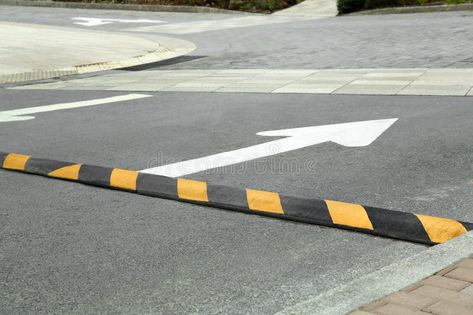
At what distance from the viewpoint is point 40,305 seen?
13.6 feet

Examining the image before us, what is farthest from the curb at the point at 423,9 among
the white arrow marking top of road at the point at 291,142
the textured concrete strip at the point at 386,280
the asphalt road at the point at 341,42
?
the textured concrete strip at the point at 386,280

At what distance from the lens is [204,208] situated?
5852mm

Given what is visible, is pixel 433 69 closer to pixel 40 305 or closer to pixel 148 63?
pixel 148 63

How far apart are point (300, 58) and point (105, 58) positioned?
4.28 metres

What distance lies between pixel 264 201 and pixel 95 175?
1770mm

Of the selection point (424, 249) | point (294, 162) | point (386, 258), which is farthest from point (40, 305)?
point (294, 162)

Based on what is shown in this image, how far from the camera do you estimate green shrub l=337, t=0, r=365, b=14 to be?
2422cm

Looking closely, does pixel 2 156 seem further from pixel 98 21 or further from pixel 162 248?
pixel 98 21

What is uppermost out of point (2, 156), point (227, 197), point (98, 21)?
point (227, 197)

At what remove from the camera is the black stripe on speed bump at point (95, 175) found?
261 inches

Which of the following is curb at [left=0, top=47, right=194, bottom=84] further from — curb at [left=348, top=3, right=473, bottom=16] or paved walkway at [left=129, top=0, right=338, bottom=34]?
curb at [left=348, top=3, right=473, bottom=16]

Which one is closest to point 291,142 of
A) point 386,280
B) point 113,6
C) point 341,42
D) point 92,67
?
point 386,280

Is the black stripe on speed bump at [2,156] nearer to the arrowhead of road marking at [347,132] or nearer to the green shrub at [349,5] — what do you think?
the arrowhead of road marking at [347,132]

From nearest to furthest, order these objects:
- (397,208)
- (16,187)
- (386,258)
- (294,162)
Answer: (386,258), (397,208), (16,187), (294,162)
